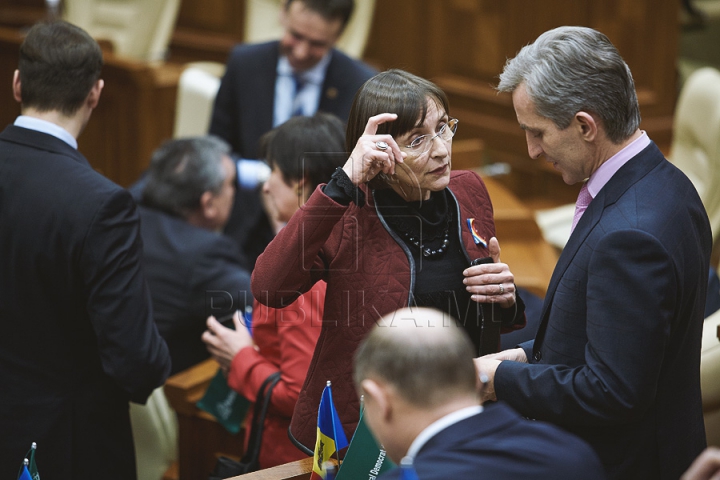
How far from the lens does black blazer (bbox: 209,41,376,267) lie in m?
3.47

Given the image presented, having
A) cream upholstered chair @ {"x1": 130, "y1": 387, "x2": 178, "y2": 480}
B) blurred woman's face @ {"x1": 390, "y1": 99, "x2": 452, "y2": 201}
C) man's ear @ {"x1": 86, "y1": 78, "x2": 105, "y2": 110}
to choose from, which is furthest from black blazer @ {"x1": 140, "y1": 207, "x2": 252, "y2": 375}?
blurred woman's face @ {"x1": 390, "y1": 99, "x2": 452, "y2": 201}

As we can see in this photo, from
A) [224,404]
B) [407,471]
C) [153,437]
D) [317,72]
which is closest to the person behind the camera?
[407,471]

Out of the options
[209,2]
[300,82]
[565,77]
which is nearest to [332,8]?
[300,82]

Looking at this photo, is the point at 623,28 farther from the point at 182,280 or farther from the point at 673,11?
the point at 182,280

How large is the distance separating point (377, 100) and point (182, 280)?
127 cm

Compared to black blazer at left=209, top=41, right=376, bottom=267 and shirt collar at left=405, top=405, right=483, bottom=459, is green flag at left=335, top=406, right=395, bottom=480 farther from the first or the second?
black blazer at left=209, top=41, right=376, bottom=267

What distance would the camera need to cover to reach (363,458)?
5.47 ft

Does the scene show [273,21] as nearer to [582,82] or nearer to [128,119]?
[128,119]

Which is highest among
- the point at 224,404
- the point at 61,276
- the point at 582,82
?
the point at 582,82

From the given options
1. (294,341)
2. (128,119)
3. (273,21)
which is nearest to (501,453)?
(294,341)

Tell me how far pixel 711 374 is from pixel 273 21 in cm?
391

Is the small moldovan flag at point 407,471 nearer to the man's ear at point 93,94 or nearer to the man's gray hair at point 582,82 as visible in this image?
the man's gray hair at point 582,82

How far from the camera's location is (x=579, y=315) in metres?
1.61

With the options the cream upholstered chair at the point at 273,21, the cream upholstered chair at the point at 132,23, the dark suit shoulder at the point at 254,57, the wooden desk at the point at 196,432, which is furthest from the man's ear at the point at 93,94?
the cream upholstered chair at the point at 132,23
